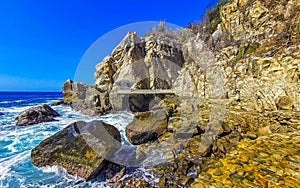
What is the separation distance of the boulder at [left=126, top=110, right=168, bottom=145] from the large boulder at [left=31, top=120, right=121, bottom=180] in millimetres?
1524

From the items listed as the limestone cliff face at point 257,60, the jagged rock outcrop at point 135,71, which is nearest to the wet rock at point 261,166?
the limestone cliff face at point 257,60

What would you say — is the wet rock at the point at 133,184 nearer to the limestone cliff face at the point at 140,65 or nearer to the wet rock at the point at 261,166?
the wet rock at the point at 261,166

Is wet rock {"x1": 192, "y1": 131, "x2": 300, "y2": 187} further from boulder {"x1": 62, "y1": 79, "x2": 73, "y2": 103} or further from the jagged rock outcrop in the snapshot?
boulder {"x1": 62, "y1": 79, "x2": 73, "y2": 103}

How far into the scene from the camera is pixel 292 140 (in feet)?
19.2

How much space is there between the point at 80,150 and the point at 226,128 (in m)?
6.61

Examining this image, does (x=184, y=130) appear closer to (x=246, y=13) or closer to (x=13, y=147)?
(x=13, y=147)

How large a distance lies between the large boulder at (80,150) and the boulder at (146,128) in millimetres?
1524

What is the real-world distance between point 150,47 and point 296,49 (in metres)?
23.2

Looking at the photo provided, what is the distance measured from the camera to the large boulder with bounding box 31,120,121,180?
21.8 ft

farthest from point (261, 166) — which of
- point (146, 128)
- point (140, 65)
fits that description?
point (140, 65)

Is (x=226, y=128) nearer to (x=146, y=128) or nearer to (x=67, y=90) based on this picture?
(x=146, y=128)

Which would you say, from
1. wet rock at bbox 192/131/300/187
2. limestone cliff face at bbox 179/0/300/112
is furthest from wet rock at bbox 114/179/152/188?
limestone cliff face at bbox 179/0/300/112

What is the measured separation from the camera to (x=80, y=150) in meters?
7.00

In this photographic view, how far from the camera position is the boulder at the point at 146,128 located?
31.6 ft
